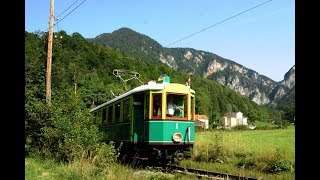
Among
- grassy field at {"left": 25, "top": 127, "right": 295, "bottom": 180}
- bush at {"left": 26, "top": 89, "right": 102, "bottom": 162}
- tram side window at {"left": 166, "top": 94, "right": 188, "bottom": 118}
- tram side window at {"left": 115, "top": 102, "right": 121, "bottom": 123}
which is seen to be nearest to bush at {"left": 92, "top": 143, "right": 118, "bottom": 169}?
grassy field at {"left": 25, "top": 127, "right": 295, "bottom": 180}

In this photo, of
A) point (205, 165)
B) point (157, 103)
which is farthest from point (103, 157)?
point (205, 165)

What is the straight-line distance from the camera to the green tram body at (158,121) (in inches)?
516

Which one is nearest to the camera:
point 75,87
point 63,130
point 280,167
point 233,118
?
Result: point 280,167

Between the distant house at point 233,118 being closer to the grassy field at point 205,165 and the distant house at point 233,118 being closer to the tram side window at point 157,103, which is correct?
the grassy field at point 205,165

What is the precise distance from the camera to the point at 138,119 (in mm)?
13539

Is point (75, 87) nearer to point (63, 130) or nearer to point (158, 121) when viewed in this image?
point (63, 130)

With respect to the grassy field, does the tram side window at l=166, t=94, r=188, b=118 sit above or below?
above

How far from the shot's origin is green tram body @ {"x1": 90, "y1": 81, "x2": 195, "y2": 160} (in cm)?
1311

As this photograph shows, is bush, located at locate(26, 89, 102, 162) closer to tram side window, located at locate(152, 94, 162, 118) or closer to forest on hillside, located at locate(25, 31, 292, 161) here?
forest on hillside, located at locate(25, 31, 292, 161)

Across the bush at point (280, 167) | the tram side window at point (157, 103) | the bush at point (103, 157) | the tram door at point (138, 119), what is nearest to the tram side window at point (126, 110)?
the tram door at point (138, 119)

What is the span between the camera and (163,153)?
13695mm

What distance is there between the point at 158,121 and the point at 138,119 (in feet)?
2.75
